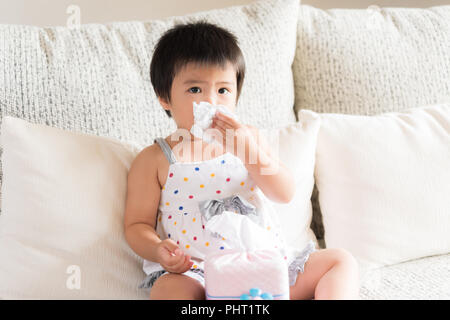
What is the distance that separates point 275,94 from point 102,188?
550 mm

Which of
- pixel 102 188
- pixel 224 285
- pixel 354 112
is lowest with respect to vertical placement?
pixel 224 285

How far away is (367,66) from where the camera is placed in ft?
4.75

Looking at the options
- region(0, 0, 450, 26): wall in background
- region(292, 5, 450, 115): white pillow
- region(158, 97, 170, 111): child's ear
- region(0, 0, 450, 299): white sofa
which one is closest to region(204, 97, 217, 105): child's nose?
region(158, 97, 170, 111): child's ear

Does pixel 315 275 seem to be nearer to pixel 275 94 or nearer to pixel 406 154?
pixel 406 154

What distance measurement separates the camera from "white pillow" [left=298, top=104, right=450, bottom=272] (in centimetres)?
123

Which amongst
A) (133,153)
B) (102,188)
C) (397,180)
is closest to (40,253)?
(102,188)

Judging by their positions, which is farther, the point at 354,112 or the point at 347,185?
the point at 354,112

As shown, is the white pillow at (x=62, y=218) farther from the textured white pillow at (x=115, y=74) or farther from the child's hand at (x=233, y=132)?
the child's hand at (x=233, y=132)

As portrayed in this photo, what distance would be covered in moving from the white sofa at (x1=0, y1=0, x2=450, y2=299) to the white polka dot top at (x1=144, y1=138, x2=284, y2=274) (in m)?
0.11

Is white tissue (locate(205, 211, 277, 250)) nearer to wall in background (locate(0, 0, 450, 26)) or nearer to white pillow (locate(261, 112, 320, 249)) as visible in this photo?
white pillow (locate(261, 112, 320, 249))

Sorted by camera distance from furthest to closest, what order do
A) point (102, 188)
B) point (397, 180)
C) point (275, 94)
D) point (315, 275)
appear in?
point (275, 94)
point (397, 180)
point (102, 188)
point (315, 275)

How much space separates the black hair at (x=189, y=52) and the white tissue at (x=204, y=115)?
12 centimetres

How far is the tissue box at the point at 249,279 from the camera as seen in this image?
828 mm

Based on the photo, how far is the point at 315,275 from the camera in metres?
1.01
